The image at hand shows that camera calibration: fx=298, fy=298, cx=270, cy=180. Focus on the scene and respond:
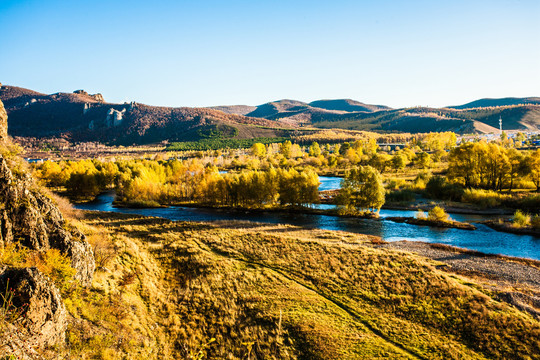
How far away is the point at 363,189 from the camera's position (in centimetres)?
6038

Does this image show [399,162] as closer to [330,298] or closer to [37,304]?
[330,298]

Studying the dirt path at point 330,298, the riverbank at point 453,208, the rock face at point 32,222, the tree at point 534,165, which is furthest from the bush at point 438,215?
the rock face at point 32,222

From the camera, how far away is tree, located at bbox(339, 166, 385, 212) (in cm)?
5941

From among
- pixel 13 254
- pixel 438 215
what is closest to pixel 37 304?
pixel 13 254

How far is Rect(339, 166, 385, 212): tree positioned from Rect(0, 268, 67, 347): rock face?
5456cm

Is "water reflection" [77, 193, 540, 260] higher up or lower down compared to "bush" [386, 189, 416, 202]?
lower down

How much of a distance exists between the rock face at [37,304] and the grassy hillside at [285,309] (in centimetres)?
97

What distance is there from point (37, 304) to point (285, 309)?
664 inches

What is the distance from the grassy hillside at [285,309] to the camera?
17.8 meters

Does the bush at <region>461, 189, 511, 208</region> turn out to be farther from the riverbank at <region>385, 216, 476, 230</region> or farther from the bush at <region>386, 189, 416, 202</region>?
the riverbank at <region>385, 216, 476, 230</region>

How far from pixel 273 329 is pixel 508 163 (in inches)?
3045

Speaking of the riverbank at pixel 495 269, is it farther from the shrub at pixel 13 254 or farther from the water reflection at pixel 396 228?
the shrub at pixel 13 254

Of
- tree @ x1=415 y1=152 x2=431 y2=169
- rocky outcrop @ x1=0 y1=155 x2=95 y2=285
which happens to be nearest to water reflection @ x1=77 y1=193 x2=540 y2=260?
rocky outcrop @ x1=0 y1=155 x2=95 y2=285

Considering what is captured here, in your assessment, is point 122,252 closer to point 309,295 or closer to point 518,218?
point 309,295
